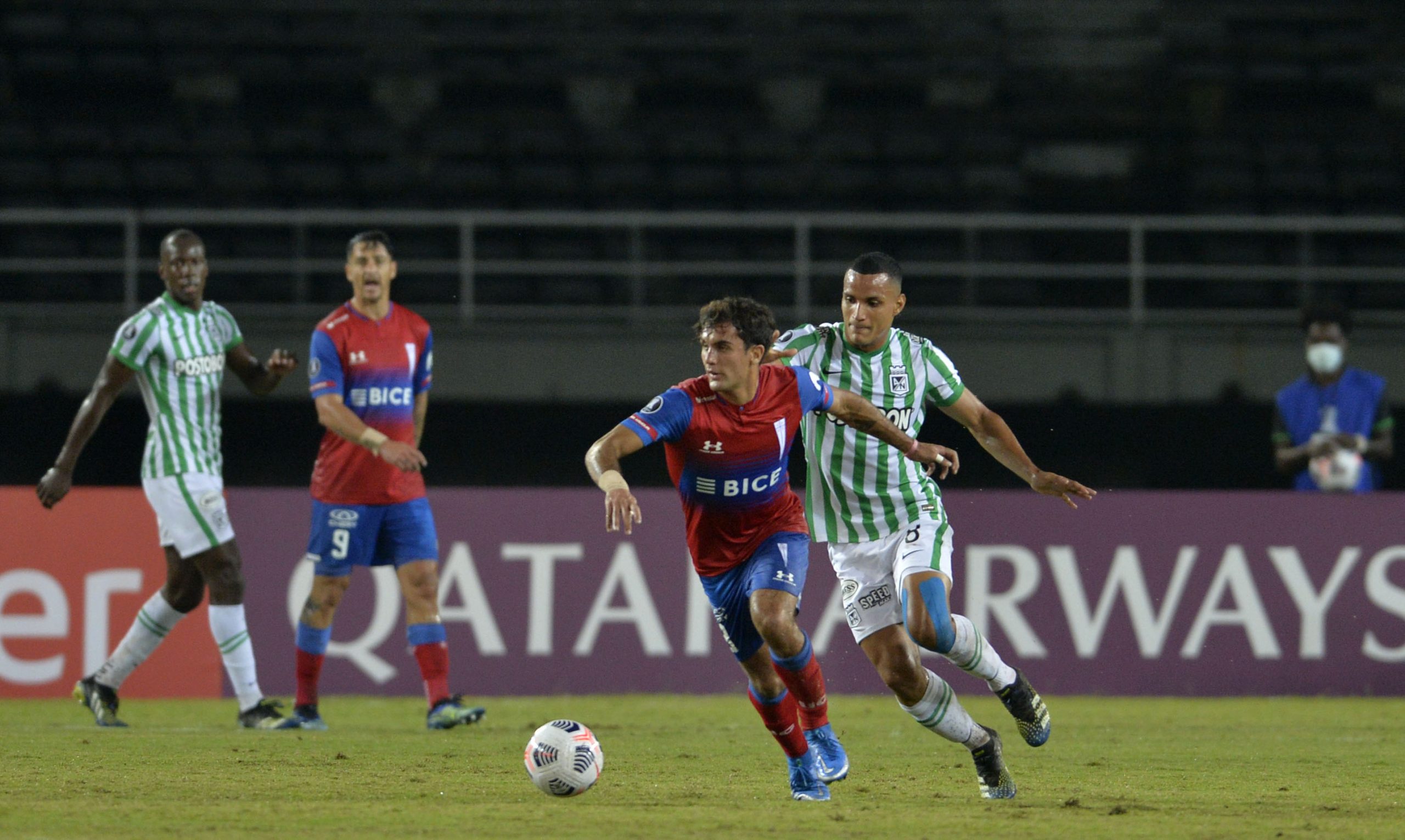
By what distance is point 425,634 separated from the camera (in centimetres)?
871

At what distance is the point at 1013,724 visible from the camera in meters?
9.23

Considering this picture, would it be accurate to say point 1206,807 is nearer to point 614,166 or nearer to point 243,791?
point 243,791

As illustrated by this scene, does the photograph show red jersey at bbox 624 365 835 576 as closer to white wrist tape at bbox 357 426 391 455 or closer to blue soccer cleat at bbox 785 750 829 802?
blue soccer cleat at bbox 785 750 829 802

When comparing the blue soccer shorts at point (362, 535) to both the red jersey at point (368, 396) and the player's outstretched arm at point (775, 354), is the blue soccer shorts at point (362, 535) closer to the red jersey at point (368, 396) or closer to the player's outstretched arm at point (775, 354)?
the red jersey at point (368, 396)

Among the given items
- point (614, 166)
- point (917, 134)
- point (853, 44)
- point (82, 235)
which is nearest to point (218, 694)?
point (82, 235)

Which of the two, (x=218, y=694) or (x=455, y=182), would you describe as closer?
(x=218, y=694)

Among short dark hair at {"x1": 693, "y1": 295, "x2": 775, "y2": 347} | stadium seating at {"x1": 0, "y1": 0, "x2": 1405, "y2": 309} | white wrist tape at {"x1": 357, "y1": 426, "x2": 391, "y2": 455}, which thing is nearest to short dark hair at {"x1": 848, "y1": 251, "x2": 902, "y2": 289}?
short dark hair at {"x1": 693, "y1": 295, "x2": 775, "y2": 347}

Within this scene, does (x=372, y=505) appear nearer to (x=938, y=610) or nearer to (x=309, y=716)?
(x=309, y=716)

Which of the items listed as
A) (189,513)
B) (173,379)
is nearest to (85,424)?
(173,379)

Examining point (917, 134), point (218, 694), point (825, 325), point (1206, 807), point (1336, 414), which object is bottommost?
point (218, 694)

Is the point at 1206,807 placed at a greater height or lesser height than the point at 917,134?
lesser

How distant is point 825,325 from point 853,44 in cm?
1255

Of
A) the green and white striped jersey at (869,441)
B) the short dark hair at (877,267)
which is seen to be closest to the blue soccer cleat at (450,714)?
the green and white striped jersey at (869,441)

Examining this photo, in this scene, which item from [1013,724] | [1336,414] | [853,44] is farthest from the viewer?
[853,44]
